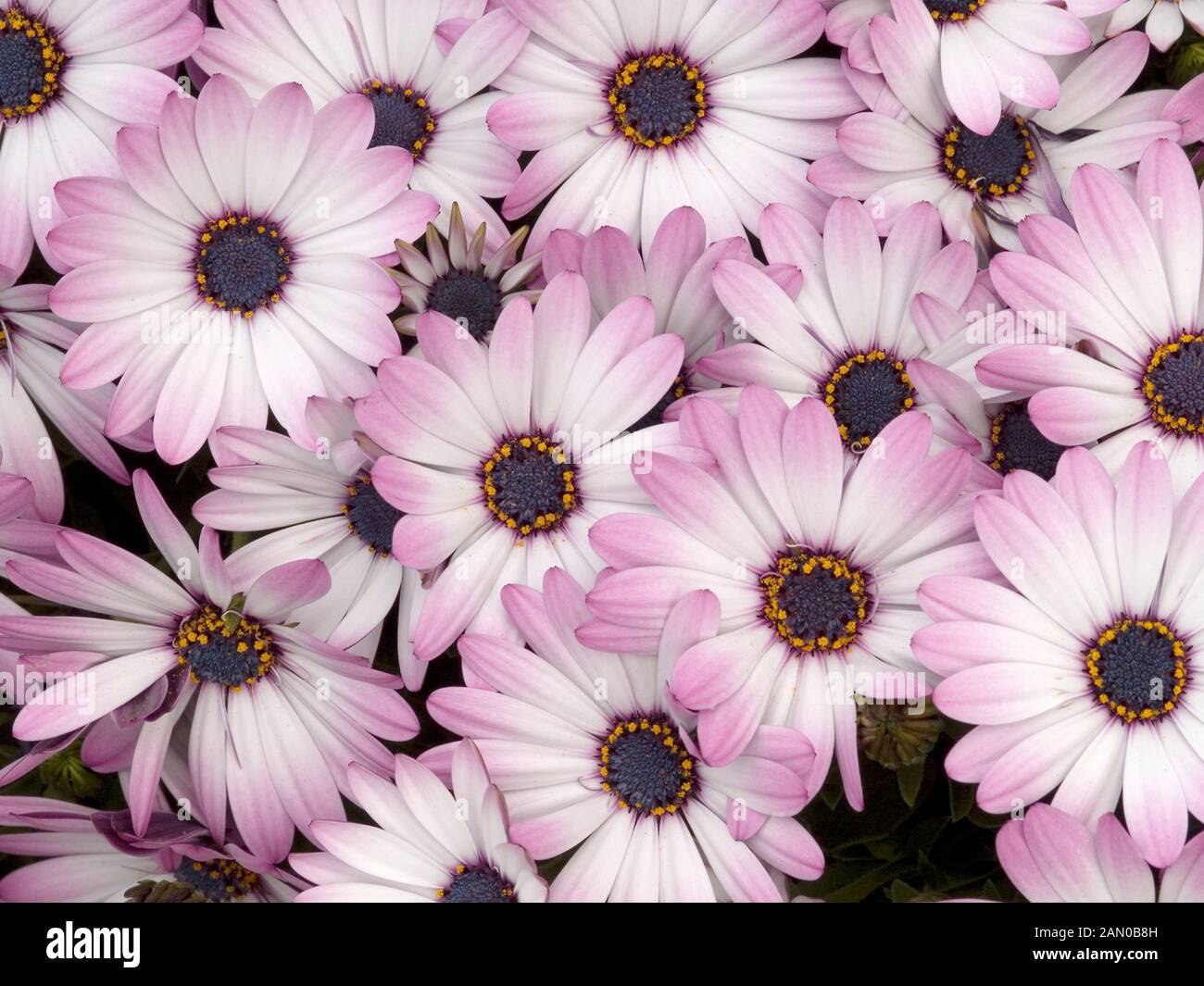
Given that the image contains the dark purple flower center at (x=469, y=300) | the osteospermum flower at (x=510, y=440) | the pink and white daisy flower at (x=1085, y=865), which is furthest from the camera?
the dark purple flower center at (x=469, y=300)

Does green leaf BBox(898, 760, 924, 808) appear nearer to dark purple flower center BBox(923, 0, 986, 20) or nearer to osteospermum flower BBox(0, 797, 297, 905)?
osteospermum flower BBox(0, 797, 297, 905)

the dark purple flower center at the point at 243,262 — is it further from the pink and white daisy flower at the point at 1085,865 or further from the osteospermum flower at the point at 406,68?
the pink and white daisy flower at the point at 1085,865

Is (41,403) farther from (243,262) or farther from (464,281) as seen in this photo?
(464,281)

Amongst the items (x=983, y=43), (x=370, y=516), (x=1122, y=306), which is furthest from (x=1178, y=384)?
(x=370, y=516)

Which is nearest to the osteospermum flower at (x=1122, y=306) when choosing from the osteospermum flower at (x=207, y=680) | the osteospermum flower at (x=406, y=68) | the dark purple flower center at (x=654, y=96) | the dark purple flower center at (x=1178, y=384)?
the dark purple flower center at (x=1178, y=384)

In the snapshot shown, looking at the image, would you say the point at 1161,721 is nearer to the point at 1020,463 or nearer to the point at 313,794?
the point at 1020,463
